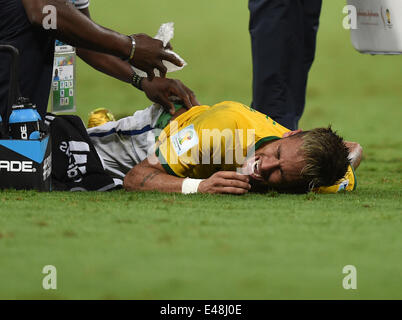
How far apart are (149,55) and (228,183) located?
0.48 m

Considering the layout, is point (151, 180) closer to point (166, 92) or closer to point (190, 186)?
point (190, 186)

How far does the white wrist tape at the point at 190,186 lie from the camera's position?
7.47ft

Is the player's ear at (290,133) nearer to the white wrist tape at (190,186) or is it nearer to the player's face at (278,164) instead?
the player's face at (278,164)

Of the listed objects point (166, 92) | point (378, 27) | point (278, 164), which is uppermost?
point (378, 27)

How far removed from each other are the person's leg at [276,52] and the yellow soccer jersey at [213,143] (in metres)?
0.58

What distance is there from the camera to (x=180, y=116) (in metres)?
2.59

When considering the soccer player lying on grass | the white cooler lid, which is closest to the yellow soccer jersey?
the soccer player lying on grass

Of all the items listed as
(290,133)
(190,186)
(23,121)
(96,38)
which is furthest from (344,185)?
(23,121)

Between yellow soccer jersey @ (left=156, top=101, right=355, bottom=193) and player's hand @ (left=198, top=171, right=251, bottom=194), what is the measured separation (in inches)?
3.9

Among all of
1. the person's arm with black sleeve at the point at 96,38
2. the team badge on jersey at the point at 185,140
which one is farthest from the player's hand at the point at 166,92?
the team badge on jersey at the point at 185,140

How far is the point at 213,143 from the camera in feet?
7.53

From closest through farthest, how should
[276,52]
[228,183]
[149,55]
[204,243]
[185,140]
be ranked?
1. [204,243]
2. [228,183]
3. [185,140]
4. [149,55]
5. [276,52]

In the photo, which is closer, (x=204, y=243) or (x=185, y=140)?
(x=204, y=243)

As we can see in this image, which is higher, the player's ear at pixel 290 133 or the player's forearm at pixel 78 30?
the player's forearm at pixel 78 30
